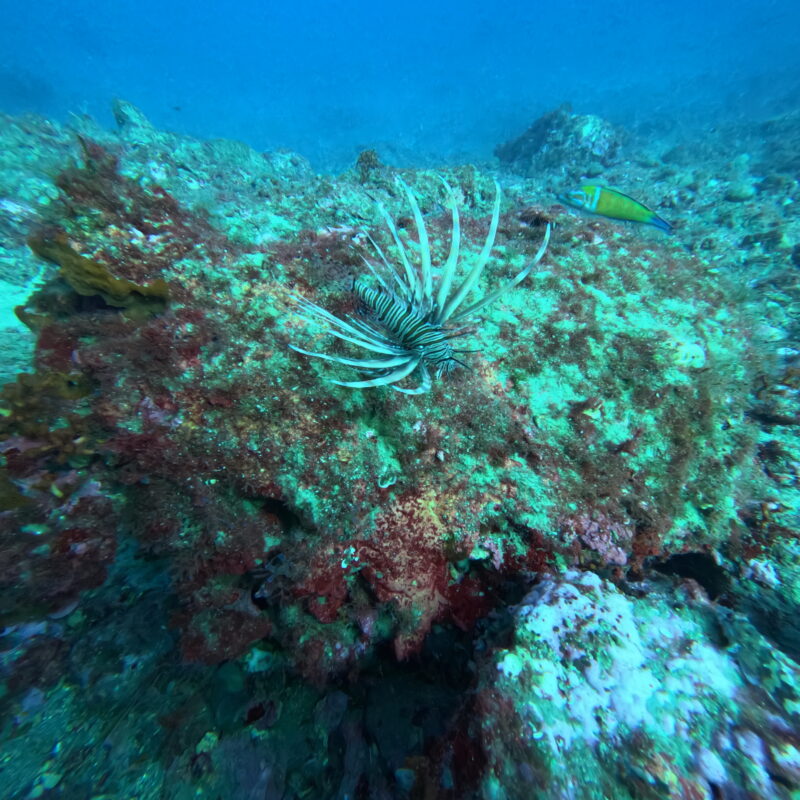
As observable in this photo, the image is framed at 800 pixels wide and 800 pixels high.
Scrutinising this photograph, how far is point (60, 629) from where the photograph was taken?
96.7 inches

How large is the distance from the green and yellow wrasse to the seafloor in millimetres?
1846

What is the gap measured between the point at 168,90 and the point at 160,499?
72932 millimetres

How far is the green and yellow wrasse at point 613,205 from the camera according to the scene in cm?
408

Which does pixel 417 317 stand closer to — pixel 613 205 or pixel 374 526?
pixel 374 526

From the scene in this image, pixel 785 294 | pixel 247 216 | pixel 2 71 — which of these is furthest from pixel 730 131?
pixel 2 71

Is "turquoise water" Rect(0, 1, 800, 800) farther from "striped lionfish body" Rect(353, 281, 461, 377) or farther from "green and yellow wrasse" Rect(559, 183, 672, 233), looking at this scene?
"green and yellow wrasse" Rect(559, 183, 672, 233)

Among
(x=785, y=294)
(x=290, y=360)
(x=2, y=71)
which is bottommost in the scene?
(x=290, y=360)

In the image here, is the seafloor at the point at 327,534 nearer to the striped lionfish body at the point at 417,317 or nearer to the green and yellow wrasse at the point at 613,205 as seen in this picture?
the striped lionfish body at the point at 417,317

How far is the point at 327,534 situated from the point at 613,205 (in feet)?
14.6

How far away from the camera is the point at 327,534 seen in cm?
236

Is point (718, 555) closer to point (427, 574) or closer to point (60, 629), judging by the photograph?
point (427, 574)

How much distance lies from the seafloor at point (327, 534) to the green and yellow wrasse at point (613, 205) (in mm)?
1846

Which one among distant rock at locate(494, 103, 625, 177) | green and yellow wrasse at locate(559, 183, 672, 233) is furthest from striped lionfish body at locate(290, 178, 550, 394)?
distant rock at locate(494, 103, 625, 177)

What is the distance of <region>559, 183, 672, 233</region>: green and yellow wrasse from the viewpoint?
408cm
